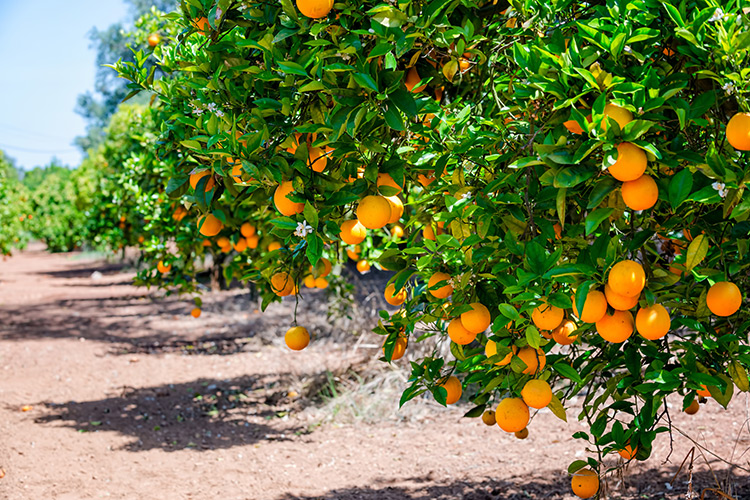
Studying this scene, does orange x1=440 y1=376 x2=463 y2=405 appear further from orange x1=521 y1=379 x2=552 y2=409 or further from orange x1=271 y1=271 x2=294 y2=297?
orange x1=271 y1=271 x2=294 y2=297

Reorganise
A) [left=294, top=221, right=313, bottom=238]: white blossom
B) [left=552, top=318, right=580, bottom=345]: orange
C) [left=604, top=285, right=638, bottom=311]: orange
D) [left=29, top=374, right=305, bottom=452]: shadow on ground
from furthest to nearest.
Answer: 1. [left=29, top=374, right=305, bottom=452]: shadow on ground
2. [left=552, top=318, right=580, bottom=345]: orange
3. [left=294, top=221, right=313, bottom=238]: white blossom
4. [left=604, top=285, right=638, bottom=311]: orange

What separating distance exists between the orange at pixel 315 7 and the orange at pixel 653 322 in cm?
105

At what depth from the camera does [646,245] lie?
1.59 meters

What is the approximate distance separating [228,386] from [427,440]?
2.70m

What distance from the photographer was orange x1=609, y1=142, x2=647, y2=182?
1191mm

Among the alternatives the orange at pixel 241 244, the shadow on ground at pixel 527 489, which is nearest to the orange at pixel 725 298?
the shadow on ground at pixel 527 489

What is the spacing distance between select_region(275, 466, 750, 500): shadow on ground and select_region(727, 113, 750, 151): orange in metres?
2.42

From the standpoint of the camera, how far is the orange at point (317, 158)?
1.69 metres

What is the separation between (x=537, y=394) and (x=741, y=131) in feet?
2.59

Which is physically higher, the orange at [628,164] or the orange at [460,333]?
the orange at [628,164]

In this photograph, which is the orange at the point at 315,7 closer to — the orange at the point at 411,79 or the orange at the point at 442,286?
the orange at the point at 411,79

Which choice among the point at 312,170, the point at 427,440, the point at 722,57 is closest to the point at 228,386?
the point at 427,440

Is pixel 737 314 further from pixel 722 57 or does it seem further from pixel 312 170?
pixel 312 170

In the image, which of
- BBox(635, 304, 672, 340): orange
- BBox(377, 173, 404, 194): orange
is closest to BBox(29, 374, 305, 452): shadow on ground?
BBox(377, 173, 404, 194): orange
